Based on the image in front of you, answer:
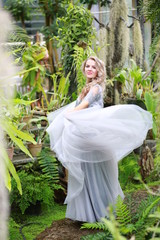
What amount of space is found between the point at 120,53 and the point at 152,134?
3.79 ft

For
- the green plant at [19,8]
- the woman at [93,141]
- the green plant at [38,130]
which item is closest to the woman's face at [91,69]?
the woman at [93,141]

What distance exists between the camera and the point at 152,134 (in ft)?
19.9

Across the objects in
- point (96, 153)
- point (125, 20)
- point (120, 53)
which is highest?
point (125, 20)

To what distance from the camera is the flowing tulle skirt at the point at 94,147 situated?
12.3ft

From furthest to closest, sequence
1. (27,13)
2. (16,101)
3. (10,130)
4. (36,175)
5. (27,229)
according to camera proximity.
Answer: (27,13)
(36,175)
(27,229)
(16,101)
(10,130)

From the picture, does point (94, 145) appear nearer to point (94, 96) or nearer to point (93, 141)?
point (93, 141)

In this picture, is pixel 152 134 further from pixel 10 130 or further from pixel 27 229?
pixel 10 130

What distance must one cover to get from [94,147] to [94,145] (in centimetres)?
2

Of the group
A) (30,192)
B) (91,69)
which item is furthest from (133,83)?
(30,192)

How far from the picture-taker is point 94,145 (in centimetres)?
376

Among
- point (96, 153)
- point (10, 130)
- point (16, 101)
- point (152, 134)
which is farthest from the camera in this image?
point (152, 134)

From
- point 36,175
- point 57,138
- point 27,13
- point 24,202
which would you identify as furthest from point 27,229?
point 27,13

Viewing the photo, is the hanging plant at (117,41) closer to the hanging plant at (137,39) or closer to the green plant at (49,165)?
the hanging plant at (137,39)

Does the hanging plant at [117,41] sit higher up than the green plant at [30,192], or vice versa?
the hanging plant at [117,41]
